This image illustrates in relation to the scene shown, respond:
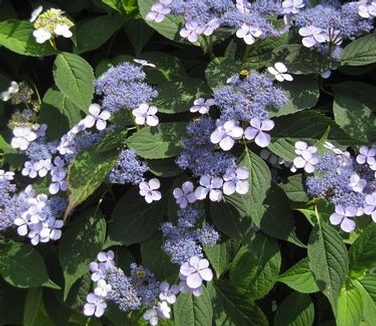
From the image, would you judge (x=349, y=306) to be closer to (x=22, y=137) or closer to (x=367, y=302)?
(x=367, y=302)

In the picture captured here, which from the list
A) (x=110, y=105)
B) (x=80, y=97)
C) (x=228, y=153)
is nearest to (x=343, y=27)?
(x=228, y=153)

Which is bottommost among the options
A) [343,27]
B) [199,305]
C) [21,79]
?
[199,305]

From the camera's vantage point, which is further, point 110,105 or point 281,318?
point 281,318

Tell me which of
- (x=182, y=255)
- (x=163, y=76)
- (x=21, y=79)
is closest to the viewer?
(x=182, y=255)

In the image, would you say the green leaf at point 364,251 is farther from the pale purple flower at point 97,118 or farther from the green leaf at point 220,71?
the pale purple flower at point 97,118

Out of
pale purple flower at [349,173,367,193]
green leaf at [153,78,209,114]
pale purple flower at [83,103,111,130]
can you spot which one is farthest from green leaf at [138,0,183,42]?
pale purple flower at [349,173,367,193]

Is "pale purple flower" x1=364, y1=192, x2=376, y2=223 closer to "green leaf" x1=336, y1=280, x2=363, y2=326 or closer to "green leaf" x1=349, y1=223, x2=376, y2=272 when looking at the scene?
"green leaf" x1=349, y1=223, x2=376, y2=272

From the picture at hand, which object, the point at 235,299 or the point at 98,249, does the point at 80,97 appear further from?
the point at 235,299

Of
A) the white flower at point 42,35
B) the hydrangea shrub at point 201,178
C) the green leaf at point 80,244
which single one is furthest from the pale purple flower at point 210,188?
the white flower at point 42,35
